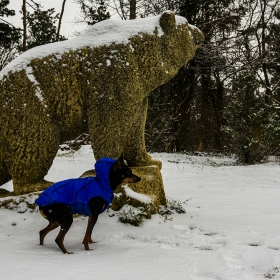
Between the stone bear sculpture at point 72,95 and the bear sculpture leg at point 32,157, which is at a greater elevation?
the stone bear sculpture at point 72,95

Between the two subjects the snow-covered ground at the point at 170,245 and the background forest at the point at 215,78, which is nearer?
the snow-covered ground at the point at 170,245

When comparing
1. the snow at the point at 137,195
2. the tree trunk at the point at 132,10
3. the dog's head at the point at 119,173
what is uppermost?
the tree trunk at the point at 132,10

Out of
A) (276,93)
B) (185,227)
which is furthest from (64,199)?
(276,93)

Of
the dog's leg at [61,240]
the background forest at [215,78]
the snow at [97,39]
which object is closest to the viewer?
the dog's leg at [61,240]

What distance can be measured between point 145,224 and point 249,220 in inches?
56.6

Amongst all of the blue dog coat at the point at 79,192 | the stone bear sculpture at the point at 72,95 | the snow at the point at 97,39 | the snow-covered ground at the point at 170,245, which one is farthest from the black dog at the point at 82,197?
the snow at the point at 97,39

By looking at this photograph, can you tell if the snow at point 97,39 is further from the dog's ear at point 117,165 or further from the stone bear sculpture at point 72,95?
the dog's ear at point 117,165

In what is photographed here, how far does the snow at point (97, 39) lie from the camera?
415 centimetres

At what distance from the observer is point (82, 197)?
309 centimetres

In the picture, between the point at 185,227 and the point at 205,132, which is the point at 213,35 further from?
the point at 185,227

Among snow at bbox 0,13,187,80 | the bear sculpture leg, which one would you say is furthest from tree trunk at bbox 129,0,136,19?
the bear sculpture leg

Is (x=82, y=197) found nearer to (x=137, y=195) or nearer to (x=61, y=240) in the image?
(x=61, y=240)

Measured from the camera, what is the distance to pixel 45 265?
240cm

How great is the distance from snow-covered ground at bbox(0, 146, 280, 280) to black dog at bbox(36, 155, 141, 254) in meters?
0.27
